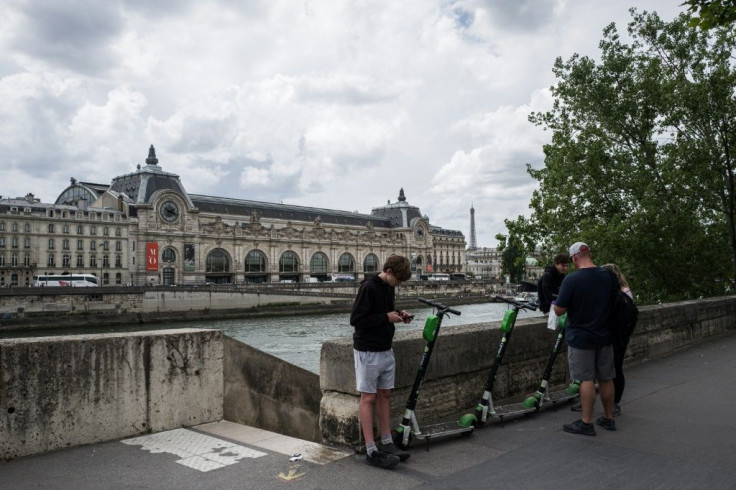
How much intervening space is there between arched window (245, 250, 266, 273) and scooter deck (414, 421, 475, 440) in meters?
96.0

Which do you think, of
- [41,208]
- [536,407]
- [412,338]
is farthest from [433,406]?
[41,208]

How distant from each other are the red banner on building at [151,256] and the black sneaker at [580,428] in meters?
86.0

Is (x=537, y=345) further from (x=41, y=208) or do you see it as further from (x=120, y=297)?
(x=41, y=208)

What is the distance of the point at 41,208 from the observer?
75.4m

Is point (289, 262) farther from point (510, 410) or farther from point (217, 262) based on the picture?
point (510, 410)

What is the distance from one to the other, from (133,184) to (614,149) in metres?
84.8

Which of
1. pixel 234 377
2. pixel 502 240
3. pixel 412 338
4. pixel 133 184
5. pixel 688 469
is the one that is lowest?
pixel 688 469

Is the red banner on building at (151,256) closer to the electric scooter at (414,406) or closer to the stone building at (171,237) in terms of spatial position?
the stone building at (171,237)

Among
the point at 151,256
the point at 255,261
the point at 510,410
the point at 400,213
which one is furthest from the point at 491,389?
the point at 400,213

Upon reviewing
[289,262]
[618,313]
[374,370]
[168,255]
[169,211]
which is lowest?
[374,370]

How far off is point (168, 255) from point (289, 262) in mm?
24330

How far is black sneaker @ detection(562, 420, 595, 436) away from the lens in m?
4.85

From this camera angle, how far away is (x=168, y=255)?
288 ft

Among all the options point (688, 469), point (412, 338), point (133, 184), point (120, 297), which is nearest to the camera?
point (688, 469)
